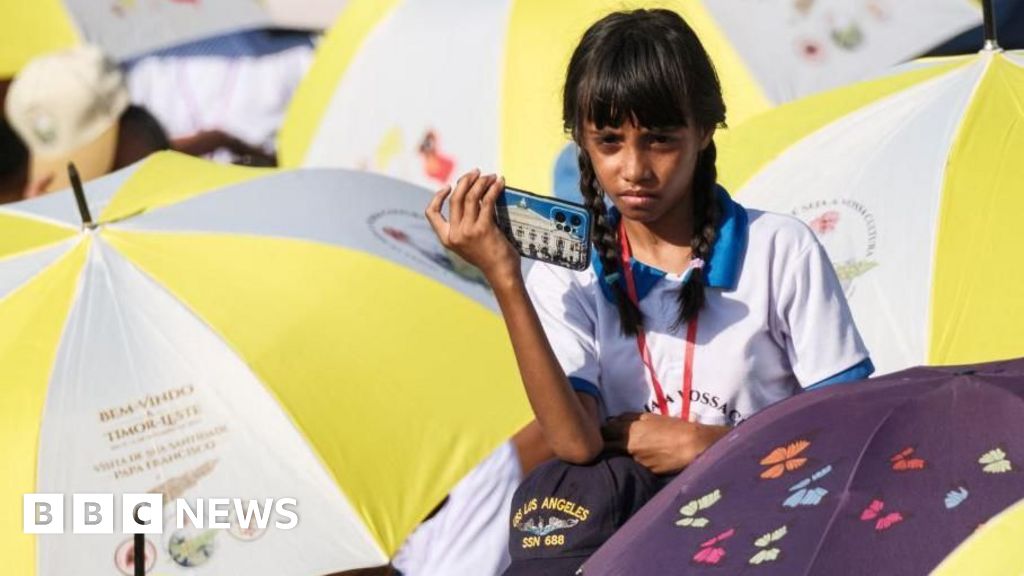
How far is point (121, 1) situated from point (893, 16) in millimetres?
3419

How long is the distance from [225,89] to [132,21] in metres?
0.50

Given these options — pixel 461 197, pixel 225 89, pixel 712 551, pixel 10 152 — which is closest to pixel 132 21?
pixel 225 89

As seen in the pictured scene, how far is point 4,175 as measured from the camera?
305 inches

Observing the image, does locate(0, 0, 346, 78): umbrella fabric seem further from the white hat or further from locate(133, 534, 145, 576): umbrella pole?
locate(133, 534, 145, 576): umbrella pole

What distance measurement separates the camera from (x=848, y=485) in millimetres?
2650

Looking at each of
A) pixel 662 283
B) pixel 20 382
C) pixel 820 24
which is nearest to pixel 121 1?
pixel 820 24

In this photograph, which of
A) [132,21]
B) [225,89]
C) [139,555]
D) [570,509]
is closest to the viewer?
[570,509]

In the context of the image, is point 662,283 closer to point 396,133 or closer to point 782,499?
point 782,499

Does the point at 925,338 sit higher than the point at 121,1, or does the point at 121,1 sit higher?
the point at 121,1

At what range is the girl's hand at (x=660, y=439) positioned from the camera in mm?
3023

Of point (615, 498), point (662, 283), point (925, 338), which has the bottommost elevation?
point (925, 338)

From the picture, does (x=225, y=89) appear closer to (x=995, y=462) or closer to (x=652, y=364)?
(x=652, y=364)

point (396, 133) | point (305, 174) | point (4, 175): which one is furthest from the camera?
point (4, 175)

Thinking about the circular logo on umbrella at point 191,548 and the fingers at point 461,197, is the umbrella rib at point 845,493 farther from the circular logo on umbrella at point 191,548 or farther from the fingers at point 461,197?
the circular logo on umbrella at point 191,548
